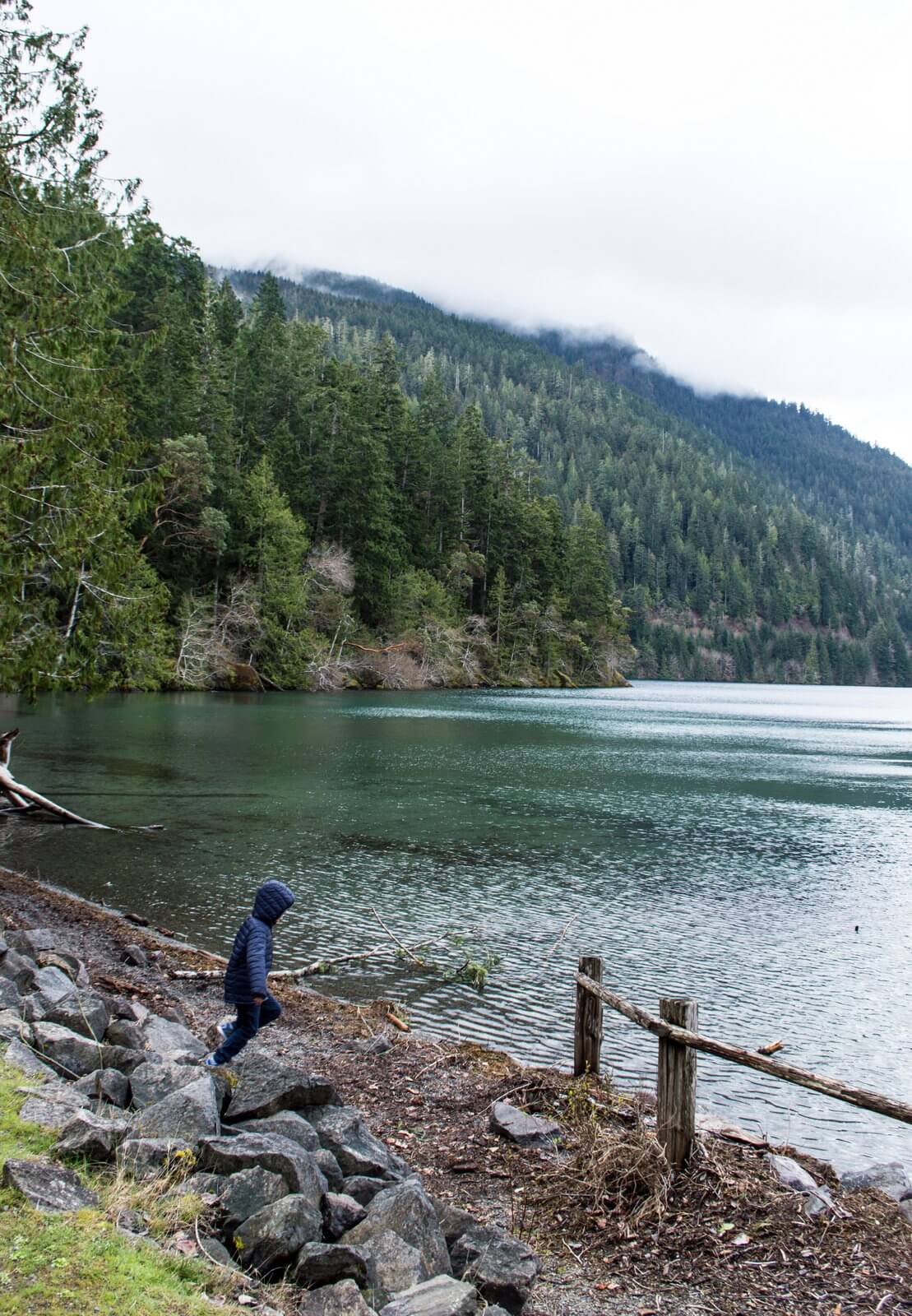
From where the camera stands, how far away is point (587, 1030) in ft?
30.1

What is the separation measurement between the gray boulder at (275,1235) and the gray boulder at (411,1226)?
363 mm

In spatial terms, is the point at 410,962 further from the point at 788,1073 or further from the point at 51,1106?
the point at 51,1106

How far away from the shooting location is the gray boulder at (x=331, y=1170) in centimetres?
612

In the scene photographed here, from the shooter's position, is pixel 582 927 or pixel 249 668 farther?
pixel 249 668

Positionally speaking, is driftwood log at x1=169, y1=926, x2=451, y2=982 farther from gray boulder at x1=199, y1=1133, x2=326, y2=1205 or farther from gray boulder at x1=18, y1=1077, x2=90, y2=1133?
gray boulder at x1=199, y1=1133, x2=326, y2=1205

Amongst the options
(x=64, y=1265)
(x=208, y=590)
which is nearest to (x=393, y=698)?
(x=208, y=590)

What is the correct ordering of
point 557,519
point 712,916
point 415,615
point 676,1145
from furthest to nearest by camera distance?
point 557,519
point 415,615
point 712,916
point 676,1145

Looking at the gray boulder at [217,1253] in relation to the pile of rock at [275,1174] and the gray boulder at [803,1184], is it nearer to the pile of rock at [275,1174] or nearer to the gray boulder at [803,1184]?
the pile of rock at [275,1174]

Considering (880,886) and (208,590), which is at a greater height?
(208,590)

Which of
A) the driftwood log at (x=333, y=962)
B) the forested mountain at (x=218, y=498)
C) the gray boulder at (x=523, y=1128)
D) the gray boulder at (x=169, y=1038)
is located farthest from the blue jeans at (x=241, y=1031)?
the forested mountain at (x=218, y=498)

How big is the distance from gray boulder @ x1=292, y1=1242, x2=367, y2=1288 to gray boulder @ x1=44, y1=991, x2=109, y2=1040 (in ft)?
12.6

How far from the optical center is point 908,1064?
36.9ft

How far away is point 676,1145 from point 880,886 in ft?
51.9

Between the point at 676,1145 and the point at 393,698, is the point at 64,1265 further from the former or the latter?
the point at 393,698
